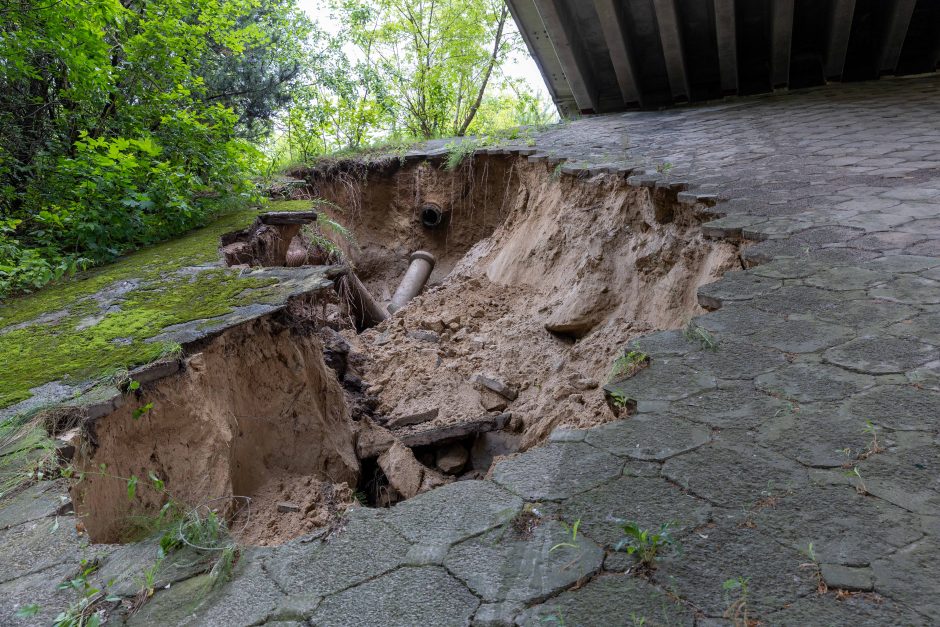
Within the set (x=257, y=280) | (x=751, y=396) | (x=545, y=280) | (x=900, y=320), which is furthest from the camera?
(x=545, y=280)

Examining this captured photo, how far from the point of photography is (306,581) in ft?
5.21

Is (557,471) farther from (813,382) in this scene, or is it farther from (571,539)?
(813,382)

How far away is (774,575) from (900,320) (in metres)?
1.46

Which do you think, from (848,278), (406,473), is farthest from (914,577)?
(406,473)

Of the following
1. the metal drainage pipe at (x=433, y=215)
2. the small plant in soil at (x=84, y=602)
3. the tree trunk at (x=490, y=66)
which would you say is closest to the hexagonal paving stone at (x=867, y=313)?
the small plant in soil at (x=84, y=602)

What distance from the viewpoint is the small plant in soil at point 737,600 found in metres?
1.26

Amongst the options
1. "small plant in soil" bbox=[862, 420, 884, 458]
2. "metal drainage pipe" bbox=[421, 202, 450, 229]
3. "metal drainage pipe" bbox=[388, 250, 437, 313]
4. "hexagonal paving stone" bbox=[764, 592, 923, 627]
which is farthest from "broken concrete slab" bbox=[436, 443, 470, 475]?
"metal drainage pipe" bbox=[421, 202, 450, 229]

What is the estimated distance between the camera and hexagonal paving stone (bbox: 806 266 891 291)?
8.78 ft

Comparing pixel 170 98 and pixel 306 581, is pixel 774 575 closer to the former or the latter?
pixel 306 581

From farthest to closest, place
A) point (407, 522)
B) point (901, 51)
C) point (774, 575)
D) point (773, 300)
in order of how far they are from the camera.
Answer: point (901, 51)
point (773, 300)
point (407, 522)
point (774, 575)

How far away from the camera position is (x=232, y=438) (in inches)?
118

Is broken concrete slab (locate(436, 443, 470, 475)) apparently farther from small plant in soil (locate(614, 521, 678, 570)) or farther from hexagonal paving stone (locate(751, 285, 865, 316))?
small plant in soil (locate(614, 521, 678, 570))

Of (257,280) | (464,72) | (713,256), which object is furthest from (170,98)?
(464,72)

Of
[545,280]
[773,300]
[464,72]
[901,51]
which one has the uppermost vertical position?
[464,72]
